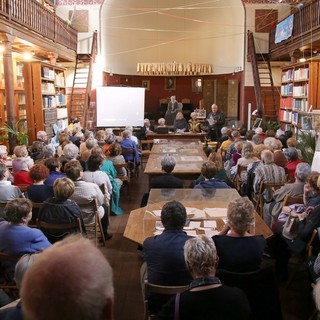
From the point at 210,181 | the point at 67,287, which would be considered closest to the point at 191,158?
the point at 210,181

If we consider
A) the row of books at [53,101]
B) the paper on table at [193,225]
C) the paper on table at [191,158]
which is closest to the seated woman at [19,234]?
the paper on table at [193,225]

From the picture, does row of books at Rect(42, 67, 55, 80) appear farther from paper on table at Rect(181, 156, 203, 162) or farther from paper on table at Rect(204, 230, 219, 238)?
paper on table at Rect(204, 230, 219, 238)

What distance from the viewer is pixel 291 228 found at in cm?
367

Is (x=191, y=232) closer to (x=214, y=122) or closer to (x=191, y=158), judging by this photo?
(x=191, y=158)

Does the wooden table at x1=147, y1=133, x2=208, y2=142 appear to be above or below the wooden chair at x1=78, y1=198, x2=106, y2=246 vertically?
above

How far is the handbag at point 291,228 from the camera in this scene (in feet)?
12.0

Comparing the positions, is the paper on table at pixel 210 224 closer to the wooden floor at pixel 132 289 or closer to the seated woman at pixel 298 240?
the seated woman at pixel 298 240

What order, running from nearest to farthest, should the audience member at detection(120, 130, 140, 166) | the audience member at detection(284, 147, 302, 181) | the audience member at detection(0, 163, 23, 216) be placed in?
the audience member at detection(0, 163, 23, 216) → the audience member at detection(284, 147, 302, 181) → the audience member at detection(120, 130, 140, 166)

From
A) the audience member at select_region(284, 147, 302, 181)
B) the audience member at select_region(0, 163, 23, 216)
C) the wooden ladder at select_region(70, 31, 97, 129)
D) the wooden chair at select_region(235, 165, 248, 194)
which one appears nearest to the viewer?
the audience member at select_region(0, 163, 23, 216)

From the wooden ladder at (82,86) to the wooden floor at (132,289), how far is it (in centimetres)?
864

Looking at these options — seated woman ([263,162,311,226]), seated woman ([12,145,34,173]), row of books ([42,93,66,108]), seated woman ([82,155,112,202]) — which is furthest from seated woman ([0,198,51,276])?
row of books ([42,93,66,108])

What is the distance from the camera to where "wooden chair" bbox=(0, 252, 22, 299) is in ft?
9.63

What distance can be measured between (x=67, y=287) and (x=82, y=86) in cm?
1410

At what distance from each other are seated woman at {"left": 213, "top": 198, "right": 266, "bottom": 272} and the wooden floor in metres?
1.01
